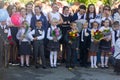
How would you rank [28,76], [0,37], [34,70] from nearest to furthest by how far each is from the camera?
[0,37] → [28,76] → [34,70]

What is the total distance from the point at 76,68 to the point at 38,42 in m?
1.36

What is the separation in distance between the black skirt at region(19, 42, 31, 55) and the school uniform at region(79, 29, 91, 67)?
1.60 m

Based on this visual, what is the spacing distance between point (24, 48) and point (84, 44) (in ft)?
5.98

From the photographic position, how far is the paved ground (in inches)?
436

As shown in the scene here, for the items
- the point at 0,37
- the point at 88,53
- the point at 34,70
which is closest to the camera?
the point at 0,37

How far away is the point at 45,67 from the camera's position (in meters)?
12.3

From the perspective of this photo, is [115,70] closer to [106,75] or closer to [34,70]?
[106,75]

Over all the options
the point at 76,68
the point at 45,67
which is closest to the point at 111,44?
the point at 76,68

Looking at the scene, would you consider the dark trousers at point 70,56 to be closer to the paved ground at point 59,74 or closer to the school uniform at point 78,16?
the paved ground at point 59,74

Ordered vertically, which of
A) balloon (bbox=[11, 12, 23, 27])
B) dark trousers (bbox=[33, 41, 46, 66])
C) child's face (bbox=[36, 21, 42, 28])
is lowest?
dark trousers (bbox=[33, 41, 46, 66])

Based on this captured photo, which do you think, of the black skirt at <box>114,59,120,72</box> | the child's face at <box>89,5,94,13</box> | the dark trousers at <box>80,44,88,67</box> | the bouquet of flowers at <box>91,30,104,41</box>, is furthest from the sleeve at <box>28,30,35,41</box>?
the black skirt at <box>114,59,120,72</box>

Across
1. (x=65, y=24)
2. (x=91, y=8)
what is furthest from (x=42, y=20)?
(x=91, y=8)

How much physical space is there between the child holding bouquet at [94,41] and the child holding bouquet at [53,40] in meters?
1.00

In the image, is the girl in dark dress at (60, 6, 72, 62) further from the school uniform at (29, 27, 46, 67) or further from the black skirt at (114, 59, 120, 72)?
the black skirt at (114, 59, 120, 72)
